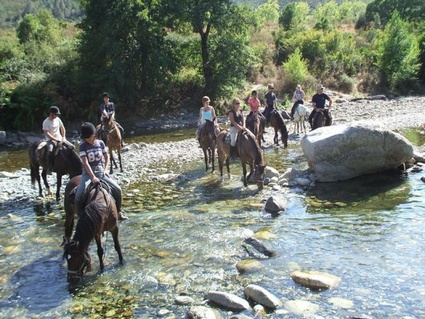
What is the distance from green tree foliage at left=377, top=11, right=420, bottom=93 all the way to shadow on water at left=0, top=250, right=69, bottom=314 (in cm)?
3881

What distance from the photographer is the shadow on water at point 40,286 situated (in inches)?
288

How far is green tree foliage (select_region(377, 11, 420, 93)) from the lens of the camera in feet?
131

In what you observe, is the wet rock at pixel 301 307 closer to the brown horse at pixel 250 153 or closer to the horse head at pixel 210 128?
the brown horse at pixel 250 153

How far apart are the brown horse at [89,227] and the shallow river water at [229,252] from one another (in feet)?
1.71

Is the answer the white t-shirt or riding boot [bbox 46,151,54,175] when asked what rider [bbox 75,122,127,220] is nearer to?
riding boot [bbox 46,151,54,175]

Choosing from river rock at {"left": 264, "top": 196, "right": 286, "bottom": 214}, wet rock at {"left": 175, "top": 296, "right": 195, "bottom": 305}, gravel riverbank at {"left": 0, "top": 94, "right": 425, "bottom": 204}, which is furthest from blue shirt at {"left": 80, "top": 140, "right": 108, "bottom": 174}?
gravel riverbank at {"left": 0, "top": 94, "right": 425, "bottom": 204}

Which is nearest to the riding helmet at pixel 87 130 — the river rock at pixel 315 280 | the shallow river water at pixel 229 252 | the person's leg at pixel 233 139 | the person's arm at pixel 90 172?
the person's arm at pixel 90 172

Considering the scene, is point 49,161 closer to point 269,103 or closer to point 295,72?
point 269,103

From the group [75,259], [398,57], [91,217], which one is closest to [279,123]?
[91,217]

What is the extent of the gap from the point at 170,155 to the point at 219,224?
31.7 ft

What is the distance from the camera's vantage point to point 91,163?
27.1 ft

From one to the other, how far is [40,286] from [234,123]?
25.2ft

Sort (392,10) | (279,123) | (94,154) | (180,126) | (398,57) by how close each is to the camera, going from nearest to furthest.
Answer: (94,154), (279,123), (180,126), (398,57), (392,10)

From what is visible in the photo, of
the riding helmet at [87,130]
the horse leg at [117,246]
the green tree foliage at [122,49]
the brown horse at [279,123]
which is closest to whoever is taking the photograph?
the riding helmet at [87,130]
